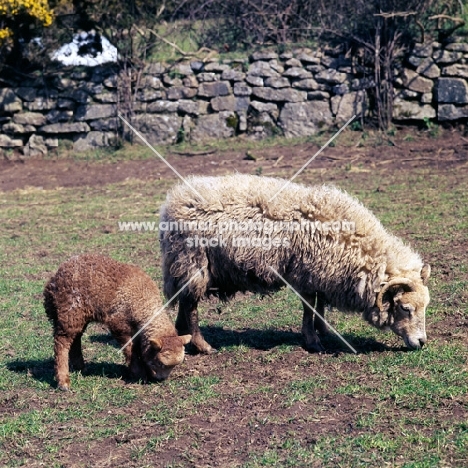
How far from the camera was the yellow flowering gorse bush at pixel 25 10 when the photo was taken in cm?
1590

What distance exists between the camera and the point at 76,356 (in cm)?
668

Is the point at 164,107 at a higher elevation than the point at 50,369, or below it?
higher

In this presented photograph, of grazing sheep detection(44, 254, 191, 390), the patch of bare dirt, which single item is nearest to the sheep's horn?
grazing sheep detection(44, 254, 191, 390)

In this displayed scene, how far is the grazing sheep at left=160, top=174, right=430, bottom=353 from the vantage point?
6883 mm

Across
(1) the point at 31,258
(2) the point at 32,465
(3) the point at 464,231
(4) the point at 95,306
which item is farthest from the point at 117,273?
(3) the point at 464,231

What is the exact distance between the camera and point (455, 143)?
15.2 meters

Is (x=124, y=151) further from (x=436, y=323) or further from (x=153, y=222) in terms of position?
(x=436, y=323)

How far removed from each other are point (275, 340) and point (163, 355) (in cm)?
152

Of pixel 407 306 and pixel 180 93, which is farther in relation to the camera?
pixel 180 93

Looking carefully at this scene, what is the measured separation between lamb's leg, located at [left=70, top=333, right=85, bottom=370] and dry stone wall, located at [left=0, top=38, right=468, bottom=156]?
34.3ft

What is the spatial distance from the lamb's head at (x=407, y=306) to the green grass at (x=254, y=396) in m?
0.17

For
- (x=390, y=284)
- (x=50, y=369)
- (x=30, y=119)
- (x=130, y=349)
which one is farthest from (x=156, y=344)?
(x=30, y=119)

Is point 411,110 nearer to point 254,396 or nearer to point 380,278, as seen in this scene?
point 380,278

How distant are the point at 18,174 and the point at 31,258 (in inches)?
226
